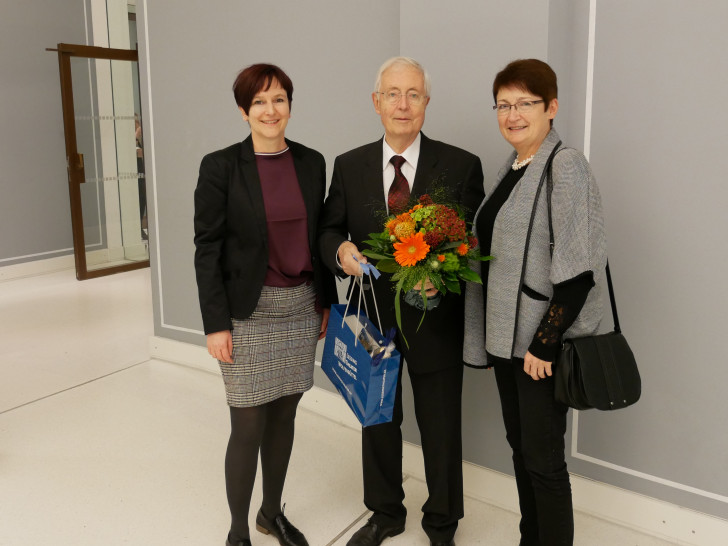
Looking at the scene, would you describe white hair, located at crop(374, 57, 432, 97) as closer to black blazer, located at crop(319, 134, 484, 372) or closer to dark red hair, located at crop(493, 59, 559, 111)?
black blazer, located at crop(319, 134, 484, 372)

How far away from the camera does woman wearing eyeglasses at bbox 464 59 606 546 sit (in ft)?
6.37

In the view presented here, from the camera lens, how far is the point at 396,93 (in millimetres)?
2252

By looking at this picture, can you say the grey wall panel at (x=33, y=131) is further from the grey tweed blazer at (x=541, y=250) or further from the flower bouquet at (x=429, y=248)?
the grey tweed blazer at (x=541, y=250)

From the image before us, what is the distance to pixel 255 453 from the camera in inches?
96.6

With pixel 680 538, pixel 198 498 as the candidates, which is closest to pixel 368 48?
pixel 198 498

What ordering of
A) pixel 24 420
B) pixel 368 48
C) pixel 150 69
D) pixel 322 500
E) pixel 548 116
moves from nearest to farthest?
1. pixel 548 116
2. pixel 322 500
3. pixel 368 48
4. pixel 24 420
5. pixel 150 69

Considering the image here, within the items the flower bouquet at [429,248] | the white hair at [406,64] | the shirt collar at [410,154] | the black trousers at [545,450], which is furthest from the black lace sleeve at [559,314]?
the white hair at [406,64]

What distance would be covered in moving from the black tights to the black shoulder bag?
1016 mm

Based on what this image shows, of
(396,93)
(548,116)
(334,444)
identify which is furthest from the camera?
(334,444)

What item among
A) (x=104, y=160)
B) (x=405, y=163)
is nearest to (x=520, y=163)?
(x=405, y=163)

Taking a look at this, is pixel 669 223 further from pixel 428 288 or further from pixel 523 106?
pixel 428 288

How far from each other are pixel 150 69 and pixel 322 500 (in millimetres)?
3004

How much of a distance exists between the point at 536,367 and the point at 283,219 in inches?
37.3

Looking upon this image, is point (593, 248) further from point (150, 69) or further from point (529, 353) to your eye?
point (150, 69)
